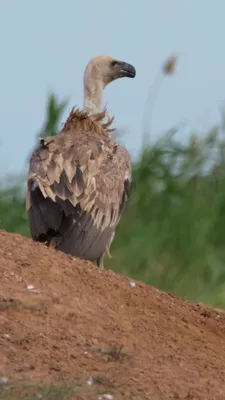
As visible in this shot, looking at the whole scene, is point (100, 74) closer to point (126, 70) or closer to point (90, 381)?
point (126, 70)

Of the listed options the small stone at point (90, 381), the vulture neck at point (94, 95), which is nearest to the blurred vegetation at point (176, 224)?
the vulture neck at point (94, 95)

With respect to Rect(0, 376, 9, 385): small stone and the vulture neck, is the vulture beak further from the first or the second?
Rect(0, 376, 9, 385): small stone

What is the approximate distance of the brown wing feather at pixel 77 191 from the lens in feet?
29.7

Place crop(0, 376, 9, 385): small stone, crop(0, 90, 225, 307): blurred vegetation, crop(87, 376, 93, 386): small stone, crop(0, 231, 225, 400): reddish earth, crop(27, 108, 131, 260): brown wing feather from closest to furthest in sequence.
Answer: crop(0, 376, 9, 385): small stone
crop(87, 376, 93, 386): small stone
crop(0, 231, 225, 400): reddish earth
crop(27, 108, 131, 260): brown wing feather
crop(0, 90, 225, 307): blurred vegetation

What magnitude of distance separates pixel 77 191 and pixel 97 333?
327 cm

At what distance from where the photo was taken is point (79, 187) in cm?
932

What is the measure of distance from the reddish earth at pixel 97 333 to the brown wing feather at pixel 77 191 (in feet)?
4.91

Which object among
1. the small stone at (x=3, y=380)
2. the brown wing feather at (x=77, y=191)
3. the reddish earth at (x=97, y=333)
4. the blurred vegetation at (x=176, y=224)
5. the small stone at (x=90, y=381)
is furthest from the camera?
the blurred vegetation at (x=176, y=224)

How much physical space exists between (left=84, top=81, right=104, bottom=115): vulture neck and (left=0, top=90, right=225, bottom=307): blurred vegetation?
2.66 feet

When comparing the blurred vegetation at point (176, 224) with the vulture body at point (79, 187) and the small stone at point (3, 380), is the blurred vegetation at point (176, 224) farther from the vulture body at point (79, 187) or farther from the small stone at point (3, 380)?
the small stone at point (3, 380)

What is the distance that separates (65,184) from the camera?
9.16 metres

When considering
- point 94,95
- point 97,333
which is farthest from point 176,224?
point 97,333

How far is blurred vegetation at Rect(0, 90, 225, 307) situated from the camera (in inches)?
459

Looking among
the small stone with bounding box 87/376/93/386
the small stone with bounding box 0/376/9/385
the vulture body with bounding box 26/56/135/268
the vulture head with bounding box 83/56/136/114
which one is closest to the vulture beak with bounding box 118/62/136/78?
the vulture head with bounding box 83/56/136/114
